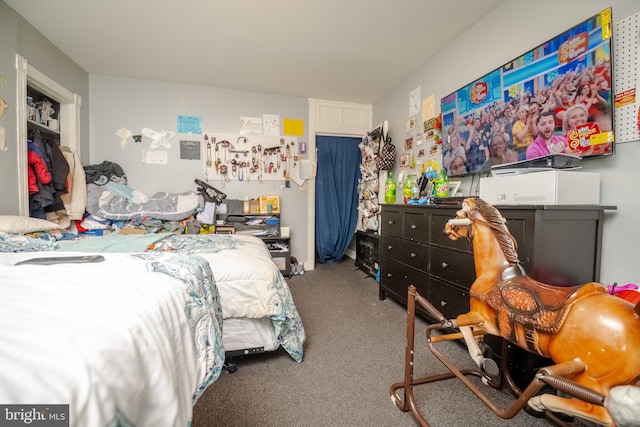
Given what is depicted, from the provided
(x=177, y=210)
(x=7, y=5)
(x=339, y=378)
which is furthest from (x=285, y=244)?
(x=7, y=5)

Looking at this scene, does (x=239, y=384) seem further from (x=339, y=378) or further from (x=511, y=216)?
(x=511, y=216)

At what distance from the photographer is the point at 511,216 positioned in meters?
1.35

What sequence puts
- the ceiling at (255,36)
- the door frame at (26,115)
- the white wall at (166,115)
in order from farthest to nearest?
the white wall at (166,115), the door frame at (26,115), the ceiling at (255,36)

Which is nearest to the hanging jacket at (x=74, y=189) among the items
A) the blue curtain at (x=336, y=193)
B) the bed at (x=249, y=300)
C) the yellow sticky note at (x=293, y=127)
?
the bed at (x=249, y=300)

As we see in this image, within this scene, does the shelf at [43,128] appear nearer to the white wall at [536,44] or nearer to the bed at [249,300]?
the bed at [249,300]

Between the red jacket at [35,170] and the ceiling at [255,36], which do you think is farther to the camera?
the red jacket at [35,170]

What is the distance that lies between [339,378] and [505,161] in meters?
1.76

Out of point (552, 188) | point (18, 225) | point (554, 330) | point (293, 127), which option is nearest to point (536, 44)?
point (552, 188)

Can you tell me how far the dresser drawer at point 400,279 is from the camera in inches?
77.9

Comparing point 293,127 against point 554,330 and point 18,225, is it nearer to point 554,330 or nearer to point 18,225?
point 18,225

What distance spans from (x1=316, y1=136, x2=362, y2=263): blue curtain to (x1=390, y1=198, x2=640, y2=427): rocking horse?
2.83 m

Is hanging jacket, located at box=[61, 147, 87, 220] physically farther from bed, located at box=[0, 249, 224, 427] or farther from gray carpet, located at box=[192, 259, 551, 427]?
gray carpet, located at box=[192, 259, 551, 427]

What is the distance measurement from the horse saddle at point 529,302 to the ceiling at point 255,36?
6.55 feet

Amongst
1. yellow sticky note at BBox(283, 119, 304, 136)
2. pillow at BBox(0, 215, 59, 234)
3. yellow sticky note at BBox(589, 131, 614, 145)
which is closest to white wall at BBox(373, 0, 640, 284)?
yellow sticky note at BBox(589, 131, 614, 145)
